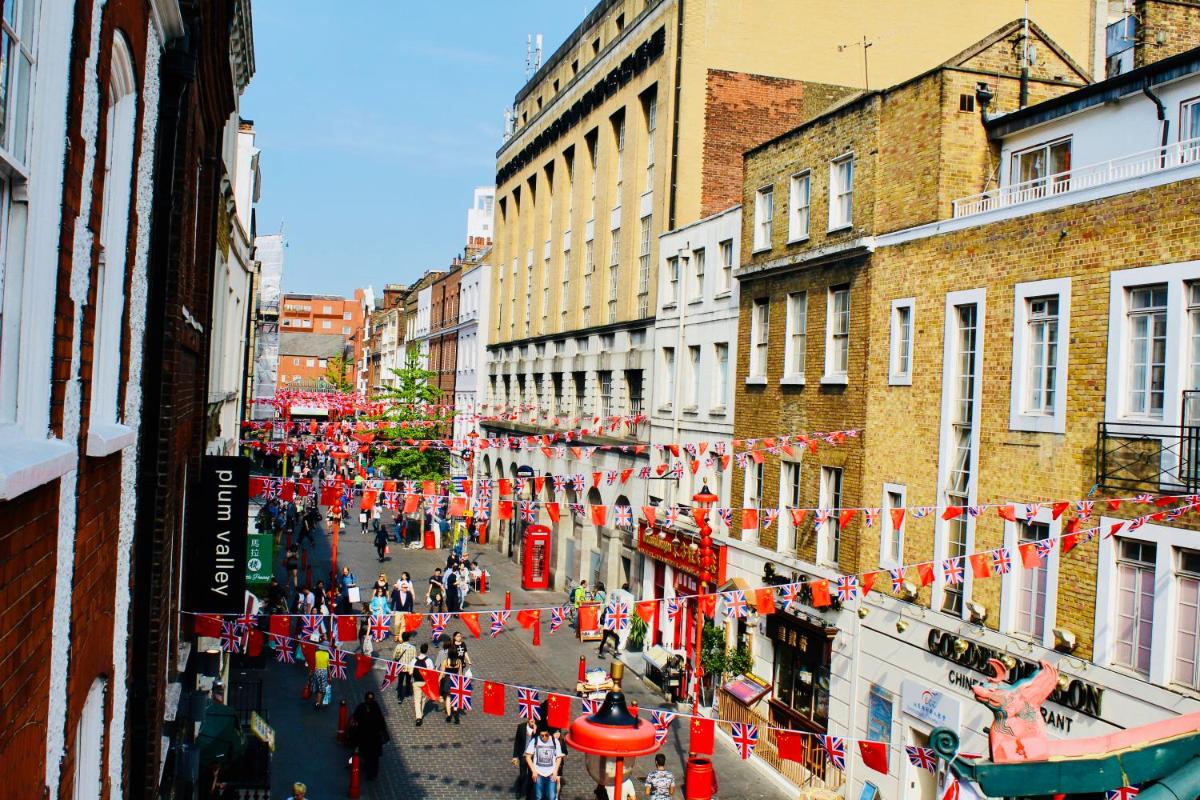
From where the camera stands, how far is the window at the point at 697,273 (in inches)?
1218

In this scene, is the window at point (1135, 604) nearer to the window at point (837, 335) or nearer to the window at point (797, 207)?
the window at point (837, 335)

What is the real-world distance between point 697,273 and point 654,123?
29.6 ft

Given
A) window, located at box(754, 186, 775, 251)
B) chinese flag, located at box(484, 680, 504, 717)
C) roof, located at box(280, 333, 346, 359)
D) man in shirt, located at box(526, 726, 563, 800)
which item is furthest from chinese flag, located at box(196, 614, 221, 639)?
roof, located at box(280, 333, 346, 359)

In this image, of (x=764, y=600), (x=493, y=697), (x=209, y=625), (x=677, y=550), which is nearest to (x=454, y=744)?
(x=493, y=697)

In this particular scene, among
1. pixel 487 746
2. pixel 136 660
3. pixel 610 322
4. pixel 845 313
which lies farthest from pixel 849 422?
pixel 610 322

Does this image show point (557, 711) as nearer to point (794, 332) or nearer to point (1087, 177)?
point (794, 332)

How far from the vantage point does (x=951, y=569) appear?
17109 mm

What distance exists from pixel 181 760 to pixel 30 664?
8765mm

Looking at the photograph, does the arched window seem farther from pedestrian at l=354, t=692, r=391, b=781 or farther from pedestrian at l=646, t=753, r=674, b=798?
pedestrian at l=354, t=692, r=391, b=781

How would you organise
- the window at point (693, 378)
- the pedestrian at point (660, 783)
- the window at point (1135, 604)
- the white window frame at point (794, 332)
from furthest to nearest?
the window at point (693, 378) < the white window frame at point (794, 332) < the pedestrian at point (660, 783) < the window at point (1135, 604)

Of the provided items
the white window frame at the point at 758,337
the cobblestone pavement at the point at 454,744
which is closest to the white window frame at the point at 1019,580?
the cobblestone pavement at the point at 454,744

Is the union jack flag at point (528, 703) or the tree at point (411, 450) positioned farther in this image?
the tree at point (411, 450)

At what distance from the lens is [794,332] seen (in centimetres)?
2444

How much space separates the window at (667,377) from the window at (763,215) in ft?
24.2
